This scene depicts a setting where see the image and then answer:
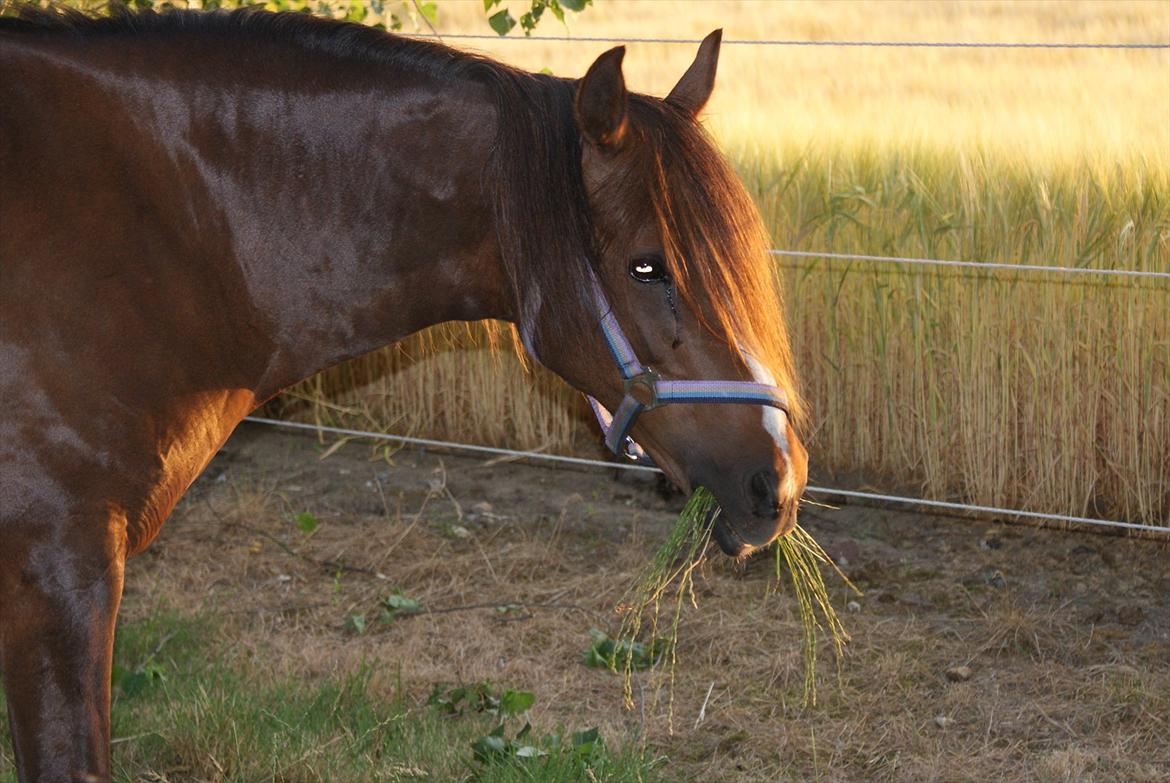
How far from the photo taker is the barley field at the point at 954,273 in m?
4.00

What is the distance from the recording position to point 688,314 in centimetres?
186

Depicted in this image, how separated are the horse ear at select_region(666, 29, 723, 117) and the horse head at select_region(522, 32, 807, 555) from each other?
9 centimetres

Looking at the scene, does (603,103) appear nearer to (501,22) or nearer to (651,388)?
(651,388)

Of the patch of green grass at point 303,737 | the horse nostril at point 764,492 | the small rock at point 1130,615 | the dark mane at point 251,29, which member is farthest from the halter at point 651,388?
the small rock at point 1130,615

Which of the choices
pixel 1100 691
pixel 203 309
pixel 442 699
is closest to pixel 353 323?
pixel 203 309

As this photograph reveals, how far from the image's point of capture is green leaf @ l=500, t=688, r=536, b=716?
292 centimetres

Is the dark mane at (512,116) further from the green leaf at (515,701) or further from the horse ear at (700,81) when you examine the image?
the green leaf at (515,701)

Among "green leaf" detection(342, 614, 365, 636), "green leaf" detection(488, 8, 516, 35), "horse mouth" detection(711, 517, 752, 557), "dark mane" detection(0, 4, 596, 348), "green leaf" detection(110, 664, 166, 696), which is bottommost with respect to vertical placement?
"green leaf" detection(342, 614, 365, 636)

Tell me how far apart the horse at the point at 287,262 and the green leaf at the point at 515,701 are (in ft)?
3.62

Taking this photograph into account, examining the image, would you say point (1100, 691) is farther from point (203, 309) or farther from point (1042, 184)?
point (203, 309)

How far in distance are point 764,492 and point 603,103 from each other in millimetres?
619

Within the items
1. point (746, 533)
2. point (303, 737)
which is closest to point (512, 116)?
point (746, 533)

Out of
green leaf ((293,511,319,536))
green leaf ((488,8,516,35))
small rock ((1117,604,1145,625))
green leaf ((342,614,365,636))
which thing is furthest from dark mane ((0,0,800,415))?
green leaf ((293,511,319,536))

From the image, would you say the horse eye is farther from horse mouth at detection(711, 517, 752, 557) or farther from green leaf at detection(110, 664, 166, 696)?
green leaf at detection(110, 664, 166, 696)
